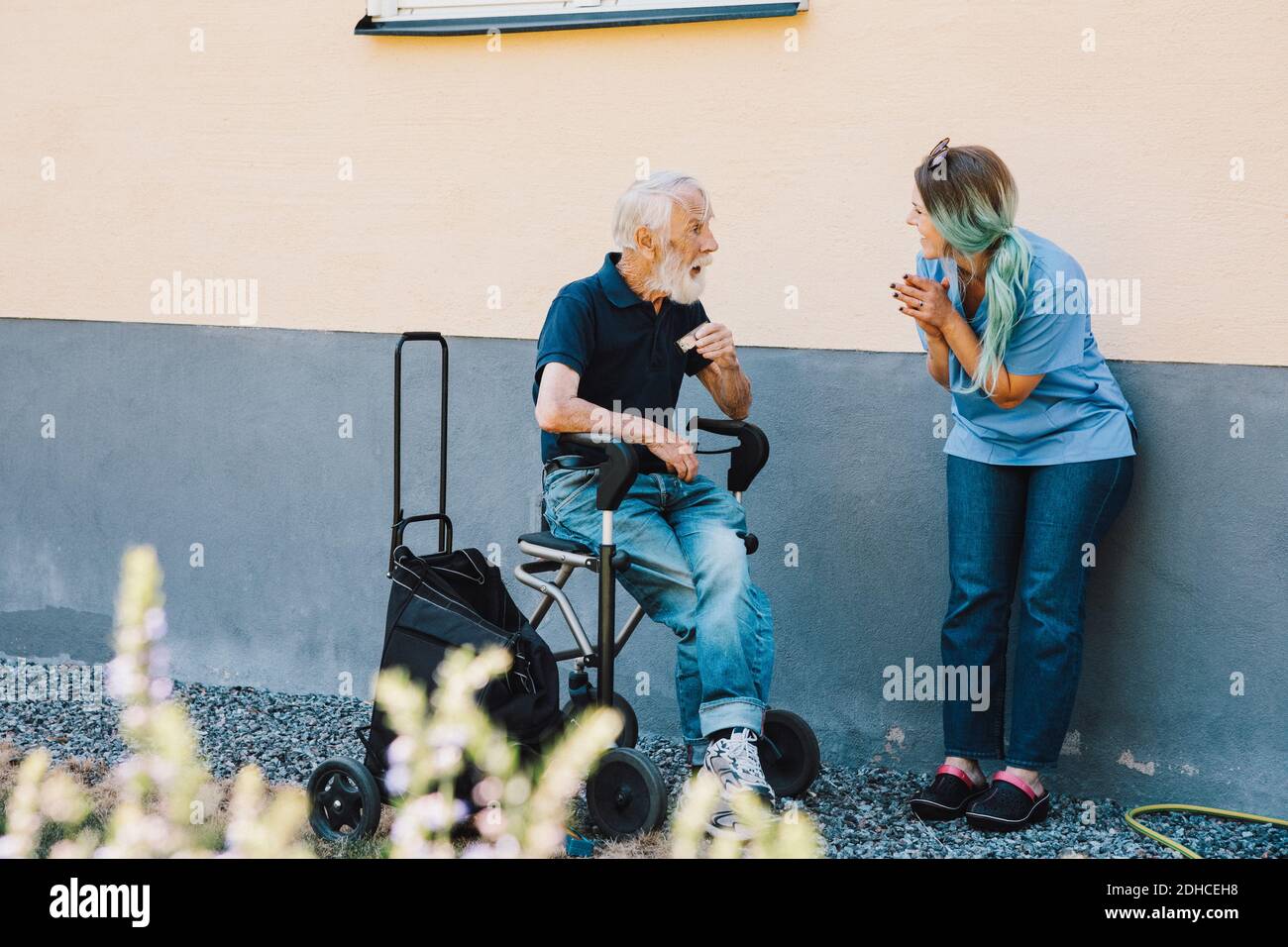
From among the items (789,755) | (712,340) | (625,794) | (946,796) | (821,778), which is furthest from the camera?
(821,778)

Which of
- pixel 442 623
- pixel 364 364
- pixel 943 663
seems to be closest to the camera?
pixel 442 623

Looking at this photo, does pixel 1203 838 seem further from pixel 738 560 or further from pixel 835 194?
pixel 835 194

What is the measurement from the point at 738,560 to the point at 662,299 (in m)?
0.78

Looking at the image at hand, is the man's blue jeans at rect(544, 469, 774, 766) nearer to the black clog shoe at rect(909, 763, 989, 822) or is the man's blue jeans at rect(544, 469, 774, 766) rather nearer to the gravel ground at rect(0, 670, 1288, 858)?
the gravel ground at rect(0, 670, 1288, 858)

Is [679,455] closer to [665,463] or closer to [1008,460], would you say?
[665,463]

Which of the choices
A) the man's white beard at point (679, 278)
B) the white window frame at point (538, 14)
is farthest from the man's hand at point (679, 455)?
the white window frame at point (538, 14)

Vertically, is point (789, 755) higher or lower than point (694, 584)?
lower

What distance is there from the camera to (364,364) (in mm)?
5074

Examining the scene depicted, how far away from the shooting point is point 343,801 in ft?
11.5

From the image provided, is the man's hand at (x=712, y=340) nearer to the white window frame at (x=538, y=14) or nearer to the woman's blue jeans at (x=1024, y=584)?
the woman's blue jeans at (x=1024, y=584)

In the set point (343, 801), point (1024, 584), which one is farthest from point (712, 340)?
point (343, 801)

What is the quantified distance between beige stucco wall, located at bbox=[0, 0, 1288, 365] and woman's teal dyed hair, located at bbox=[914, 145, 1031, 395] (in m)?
0.47

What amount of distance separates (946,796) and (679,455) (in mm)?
1267

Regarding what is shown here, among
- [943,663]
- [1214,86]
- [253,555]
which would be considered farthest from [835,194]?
[253,555]
